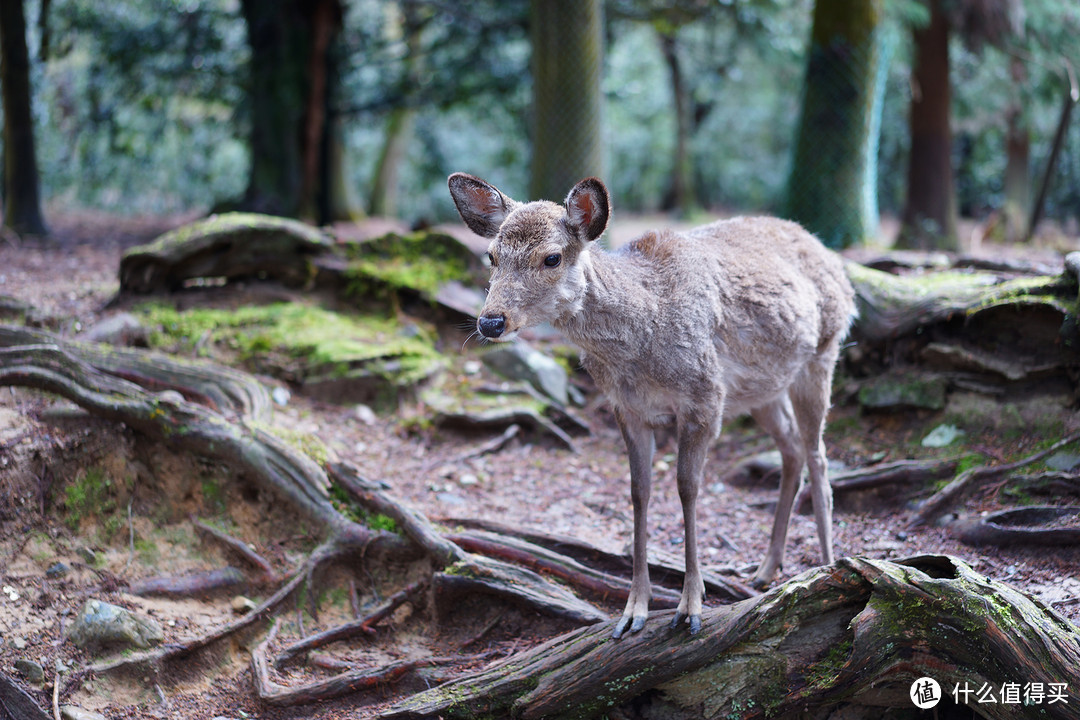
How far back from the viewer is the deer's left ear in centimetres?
385

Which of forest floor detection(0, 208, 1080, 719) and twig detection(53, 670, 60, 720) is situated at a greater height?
forest floor detection(0, 208, 1080, 719)

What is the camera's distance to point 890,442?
251 inches

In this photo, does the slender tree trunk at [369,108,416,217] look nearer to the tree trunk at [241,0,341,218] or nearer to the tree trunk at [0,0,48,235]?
the tree trunk at [241,0,341,218]

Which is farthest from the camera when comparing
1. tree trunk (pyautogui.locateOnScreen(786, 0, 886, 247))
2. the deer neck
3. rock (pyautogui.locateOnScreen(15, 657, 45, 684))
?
tree trunk (pyautogui.locateOnScreen(786, 0, 886, 247))

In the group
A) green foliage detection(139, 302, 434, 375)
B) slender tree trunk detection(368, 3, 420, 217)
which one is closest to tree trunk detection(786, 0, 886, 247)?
green foliage detection(139, 302, 434, 375)

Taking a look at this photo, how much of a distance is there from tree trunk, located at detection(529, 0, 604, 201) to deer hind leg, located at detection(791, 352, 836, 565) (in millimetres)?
4728

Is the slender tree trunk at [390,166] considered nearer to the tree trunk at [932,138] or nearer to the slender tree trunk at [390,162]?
the slender tree trunk at [390,162]

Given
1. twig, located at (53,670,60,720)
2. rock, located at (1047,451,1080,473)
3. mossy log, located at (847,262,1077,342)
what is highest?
mossy log, located at (847,262,1077,342)

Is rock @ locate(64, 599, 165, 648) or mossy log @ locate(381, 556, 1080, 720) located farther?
rock @ locate(64, 599, 165, 648)


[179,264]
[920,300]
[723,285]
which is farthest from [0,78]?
[920,300]

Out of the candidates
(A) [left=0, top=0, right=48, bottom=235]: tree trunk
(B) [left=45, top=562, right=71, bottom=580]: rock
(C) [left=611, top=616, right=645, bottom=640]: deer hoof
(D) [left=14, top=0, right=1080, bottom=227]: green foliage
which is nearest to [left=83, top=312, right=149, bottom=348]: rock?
(B) [left=45, top=562, right=71, bottom=580]: rock

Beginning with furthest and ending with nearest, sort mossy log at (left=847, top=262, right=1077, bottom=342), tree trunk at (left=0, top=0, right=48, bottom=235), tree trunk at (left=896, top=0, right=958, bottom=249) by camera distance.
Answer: tree trunk at (left=896, top=0, right=958, bottom=249), tree trunk at (left=0, top=0, right=48, bottom=235), mossy log at (left=847, top=262, right=1077, bottom=342)

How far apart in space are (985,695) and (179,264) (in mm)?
7376

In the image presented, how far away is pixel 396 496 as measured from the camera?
18.6 ft
